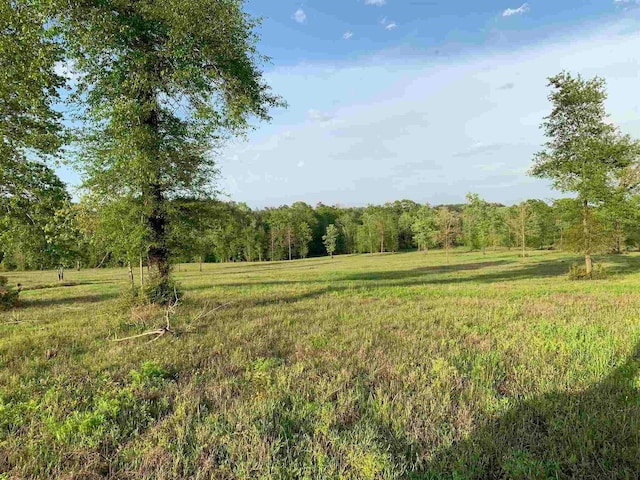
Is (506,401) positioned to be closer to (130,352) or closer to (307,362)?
(307,362)

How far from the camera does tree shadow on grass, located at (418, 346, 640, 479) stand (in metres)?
2.97

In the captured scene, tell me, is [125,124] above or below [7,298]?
above

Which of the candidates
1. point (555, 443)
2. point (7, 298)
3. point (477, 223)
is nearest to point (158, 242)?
point (7, 298)

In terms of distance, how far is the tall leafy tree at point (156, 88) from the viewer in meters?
9.56

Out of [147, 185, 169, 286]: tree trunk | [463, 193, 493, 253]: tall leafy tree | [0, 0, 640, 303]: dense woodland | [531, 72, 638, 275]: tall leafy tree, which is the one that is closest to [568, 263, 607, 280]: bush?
[531, 72, 638, 275]: tall leafy tree

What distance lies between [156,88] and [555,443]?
42.8ft

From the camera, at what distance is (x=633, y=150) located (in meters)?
21.6

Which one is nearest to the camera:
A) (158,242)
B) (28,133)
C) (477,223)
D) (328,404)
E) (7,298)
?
(328,404)

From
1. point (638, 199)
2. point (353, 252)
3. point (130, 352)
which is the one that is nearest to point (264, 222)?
point (353, 252)

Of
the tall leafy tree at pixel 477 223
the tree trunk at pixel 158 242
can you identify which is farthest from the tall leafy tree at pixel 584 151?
the tall leafy tree at pixel 477 223

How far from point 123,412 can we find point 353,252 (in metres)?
99.9

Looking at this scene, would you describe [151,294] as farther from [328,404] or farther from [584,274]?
[584,274]

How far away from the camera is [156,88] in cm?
1127

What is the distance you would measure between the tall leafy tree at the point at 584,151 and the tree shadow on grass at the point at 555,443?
23.2 meters
